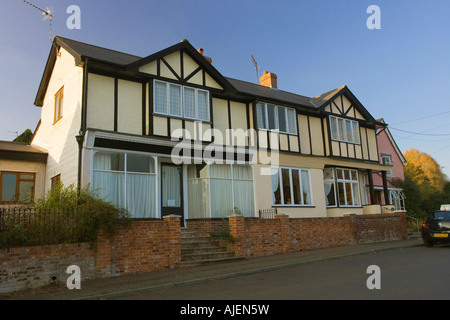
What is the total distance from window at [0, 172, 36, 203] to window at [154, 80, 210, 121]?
6568mm

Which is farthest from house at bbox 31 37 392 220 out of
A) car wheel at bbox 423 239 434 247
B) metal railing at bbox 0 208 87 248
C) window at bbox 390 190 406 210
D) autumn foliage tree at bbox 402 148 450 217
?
autumn foliage tree at bbox 402 148 450 217

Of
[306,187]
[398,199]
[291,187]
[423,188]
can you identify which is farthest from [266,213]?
[423,188]

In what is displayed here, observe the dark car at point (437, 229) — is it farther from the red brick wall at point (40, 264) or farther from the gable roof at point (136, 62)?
the red brick wall at point (40, 264)

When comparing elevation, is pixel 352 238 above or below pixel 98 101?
below

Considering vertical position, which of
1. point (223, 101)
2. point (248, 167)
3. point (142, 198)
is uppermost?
point (223, 101)

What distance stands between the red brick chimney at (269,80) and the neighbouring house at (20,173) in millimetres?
13133

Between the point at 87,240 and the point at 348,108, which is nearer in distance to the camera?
the point at 87,240

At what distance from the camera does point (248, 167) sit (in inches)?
672

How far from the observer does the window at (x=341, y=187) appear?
20.7m

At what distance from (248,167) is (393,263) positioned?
759cm

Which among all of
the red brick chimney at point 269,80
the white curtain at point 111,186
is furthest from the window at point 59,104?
the red brick chimney at point 269,80

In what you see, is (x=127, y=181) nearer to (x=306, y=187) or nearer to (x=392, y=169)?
(x=306, y=187)
